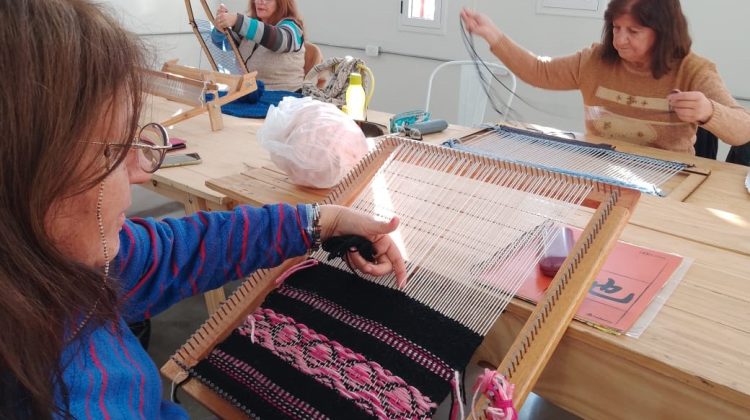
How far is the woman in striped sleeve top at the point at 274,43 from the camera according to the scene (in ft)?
8.70

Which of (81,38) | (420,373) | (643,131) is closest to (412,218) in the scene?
(420,373)

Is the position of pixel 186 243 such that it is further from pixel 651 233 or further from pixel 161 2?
pixel 161 2

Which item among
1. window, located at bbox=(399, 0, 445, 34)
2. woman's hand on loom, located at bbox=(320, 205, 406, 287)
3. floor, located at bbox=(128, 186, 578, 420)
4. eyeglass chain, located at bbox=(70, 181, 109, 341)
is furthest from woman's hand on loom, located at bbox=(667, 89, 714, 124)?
window, located at bbox=(399, 0, 445, 34)

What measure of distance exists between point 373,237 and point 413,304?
0.13 meters

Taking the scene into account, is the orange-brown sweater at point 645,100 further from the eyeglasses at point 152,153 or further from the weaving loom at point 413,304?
the eyeglasses at point 152,153

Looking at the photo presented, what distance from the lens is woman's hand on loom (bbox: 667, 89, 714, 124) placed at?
166cm

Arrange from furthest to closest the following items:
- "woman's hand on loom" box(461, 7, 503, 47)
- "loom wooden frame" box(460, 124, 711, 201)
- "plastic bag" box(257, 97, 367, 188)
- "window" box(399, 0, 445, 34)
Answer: "window" box(399, 0, 445, 34) → "woman's hand on loom" box(461, 7, 503, 47) → "loom wooden frame" box(460, 124, 711, 201) → "plastic bag" box(257, 97, 367, 188)

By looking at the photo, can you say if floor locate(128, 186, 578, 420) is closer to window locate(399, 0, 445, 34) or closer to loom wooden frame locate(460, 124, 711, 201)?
loom wooden frame locate(460, 124, 711, 201)

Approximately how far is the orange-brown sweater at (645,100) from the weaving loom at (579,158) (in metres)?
0.30

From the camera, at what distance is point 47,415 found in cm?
56

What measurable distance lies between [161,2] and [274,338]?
4.81m

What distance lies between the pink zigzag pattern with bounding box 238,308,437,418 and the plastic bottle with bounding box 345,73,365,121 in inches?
48.7

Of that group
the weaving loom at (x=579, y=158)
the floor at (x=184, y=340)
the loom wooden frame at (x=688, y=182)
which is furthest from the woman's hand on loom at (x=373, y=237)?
the floor at (x=184, y=340)

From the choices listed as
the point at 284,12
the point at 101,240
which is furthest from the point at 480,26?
the point at 101,240
